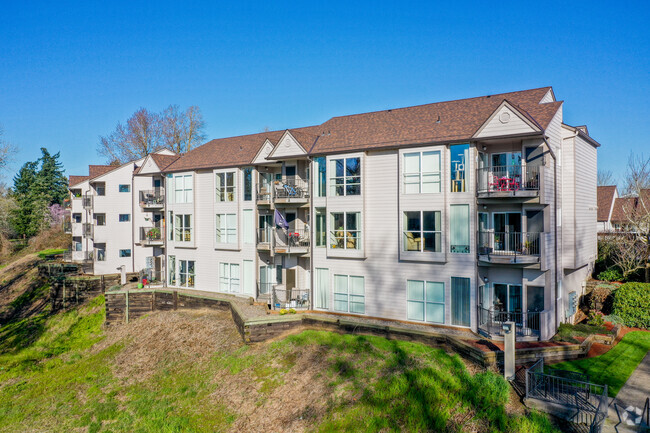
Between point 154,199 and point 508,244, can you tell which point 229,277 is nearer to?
point 154,199

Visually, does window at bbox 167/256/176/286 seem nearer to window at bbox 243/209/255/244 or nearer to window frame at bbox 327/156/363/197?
window at bbox 243/209/255/244

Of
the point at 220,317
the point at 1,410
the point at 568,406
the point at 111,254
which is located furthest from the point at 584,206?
the point at 111,254

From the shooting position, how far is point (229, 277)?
2556cm

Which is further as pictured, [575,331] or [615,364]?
[575,331]

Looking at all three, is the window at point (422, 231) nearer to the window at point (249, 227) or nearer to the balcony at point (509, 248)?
the balcony at point (509, 248)

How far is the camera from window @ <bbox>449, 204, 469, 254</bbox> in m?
17.5

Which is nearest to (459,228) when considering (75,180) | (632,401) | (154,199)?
(632,401)

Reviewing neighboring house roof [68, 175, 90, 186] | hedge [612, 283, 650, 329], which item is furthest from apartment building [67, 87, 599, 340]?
neighboring house roof [68, 175, 90, 186]

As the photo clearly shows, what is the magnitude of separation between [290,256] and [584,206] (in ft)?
53.2

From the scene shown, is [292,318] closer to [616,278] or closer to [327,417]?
[327,417]

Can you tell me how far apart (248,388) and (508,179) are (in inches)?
535

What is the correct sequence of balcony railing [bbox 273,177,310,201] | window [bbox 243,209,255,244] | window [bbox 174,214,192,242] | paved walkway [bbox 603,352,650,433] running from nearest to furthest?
1. paved walkway [bbox 603,352,650,433]
2. balcony railing [bbox 273,177,310,201]
3. window [bbox 243,209,255,244]
4. window [bbox 174,214,192,242]

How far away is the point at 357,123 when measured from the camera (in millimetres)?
22812

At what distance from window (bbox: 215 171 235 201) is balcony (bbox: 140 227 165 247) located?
628 cm
